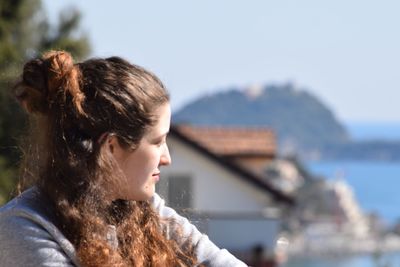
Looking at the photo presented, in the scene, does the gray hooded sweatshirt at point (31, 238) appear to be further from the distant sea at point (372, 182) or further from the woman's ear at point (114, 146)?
the distant sea at point (372, 182)

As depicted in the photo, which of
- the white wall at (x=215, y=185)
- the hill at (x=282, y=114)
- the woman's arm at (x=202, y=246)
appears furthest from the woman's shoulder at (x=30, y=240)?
the hill at (x=282, y=114)

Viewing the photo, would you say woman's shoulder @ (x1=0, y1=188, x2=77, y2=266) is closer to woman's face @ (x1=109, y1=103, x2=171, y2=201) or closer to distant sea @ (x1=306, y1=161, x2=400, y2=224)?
woman's face @ (x1=109, y1=103, x2=171, y2=201)

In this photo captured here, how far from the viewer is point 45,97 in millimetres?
2096

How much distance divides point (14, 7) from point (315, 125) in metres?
167

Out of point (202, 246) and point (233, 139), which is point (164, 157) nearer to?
point (202, 246)

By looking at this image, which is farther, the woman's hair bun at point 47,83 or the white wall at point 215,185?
the white wall at point 215,185

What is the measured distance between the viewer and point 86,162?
2049 millimetres

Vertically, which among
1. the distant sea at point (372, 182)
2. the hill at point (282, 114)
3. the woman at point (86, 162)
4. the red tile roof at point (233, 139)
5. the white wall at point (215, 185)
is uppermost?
the woman at point (86, 162)

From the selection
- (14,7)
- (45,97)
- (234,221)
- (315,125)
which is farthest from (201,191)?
(315,125)

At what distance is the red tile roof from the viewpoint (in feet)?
93.2

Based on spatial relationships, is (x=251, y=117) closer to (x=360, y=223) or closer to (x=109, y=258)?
(x=360, y=223)

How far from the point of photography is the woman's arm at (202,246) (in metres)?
2.13

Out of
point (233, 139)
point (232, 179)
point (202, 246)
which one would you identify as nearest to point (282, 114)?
point (232, 179)

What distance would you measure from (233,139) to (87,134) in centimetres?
2809
